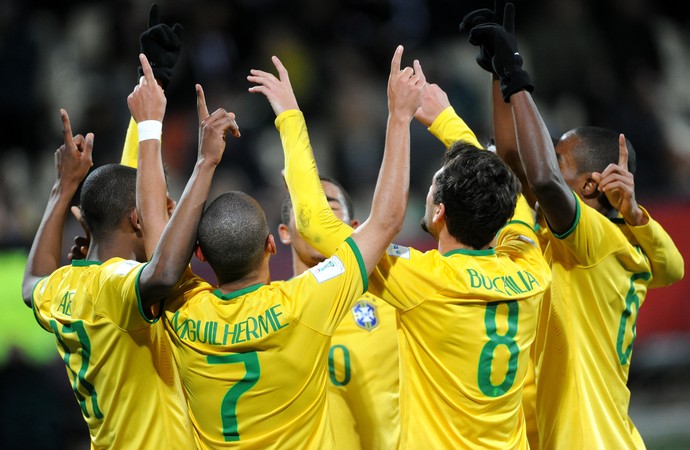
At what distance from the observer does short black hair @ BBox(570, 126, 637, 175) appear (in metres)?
4.73

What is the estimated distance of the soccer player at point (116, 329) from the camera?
4172 mm

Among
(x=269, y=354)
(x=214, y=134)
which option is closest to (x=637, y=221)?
(x=269, y=354)

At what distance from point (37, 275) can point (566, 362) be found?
2.79 metres

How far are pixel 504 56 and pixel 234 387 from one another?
6.63 feet

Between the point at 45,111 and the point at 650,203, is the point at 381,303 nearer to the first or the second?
the point at 650,203

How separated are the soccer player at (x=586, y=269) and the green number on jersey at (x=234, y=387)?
1.52 meters

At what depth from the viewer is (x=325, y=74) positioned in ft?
40.4

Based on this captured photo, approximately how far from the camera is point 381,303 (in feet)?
17.4

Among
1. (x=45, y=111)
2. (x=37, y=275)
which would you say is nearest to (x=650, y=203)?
(x=37, y=275)

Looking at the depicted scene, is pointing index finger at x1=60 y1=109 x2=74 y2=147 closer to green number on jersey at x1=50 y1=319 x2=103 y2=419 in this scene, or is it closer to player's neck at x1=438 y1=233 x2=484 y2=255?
green number on jersey at x1=50 y1=319 x2=103 y2=419

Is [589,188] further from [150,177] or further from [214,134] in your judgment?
[150,177]

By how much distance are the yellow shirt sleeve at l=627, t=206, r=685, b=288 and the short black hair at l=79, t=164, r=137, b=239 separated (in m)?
2.50

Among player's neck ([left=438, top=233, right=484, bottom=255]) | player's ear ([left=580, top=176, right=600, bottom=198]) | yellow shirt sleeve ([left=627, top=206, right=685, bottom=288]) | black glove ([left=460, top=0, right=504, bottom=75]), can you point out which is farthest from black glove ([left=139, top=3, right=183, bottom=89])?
yellow shirt sleeve ([left=627, top=206, right=685, bottom=288])

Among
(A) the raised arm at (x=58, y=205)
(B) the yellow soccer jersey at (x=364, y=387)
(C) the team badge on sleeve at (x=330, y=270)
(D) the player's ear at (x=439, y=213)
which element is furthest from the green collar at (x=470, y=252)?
(A) the raised arm at (x=58, y=205)
